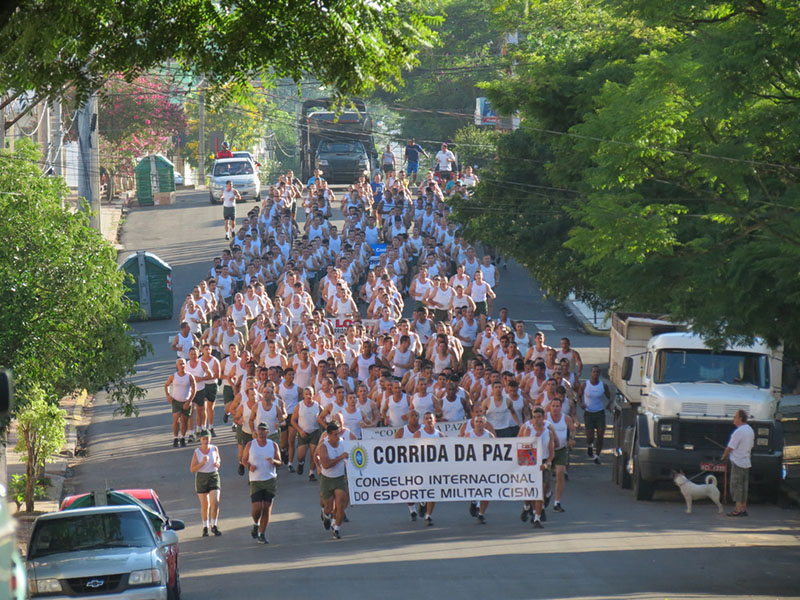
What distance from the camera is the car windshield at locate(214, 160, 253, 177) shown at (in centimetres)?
5278

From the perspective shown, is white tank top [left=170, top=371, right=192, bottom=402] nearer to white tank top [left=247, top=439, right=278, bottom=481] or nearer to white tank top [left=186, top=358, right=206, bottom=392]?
white tank top [left=186, top=358, right=206, bottom=392]

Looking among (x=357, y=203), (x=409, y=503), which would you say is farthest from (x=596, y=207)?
(x=357, y=203)

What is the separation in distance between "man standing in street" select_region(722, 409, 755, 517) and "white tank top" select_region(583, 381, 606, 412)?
3666mm

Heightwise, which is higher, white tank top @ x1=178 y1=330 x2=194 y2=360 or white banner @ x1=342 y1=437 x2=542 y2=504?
white tank top @ x1=178 y1=330 x2=194 y2=360

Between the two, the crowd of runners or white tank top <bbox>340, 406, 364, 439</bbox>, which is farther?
white tank top <bbox>340, 406, 364, 439</bbox>

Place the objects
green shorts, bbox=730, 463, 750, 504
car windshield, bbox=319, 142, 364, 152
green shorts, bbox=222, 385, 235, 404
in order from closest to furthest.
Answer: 1. green shorts, bbox=730, 463, 750, 504
2. green shorts, bbox=222, 385, 235, 404
3. car windshield, bbox=319, 142, 364, 152

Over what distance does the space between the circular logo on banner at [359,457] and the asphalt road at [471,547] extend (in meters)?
0.88

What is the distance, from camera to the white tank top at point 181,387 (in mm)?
22984

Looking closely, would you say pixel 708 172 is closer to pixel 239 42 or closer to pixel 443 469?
pixel 239 42

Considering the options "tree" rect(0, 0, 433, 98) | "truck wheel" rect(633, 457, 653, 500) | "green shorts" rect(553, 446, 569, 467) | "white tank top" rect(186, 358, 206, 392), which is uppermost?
"tree" rect(0, 0, 433, 98)

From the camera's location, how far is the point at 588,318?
37.2m

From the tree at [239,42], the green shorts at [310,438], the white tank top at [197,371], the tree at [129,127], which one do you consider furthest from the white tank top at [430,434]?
the tree at [129,127]

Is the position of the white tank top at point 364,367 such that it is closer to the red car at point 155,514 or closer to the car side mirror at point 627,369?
the car side mirror at point 627,369

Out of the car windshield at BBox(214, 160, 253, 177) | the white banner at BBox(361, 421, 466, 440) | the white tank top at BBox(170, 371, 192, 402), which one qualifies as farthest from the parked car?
the white banner at BBox(361, 421, 466, 440)
